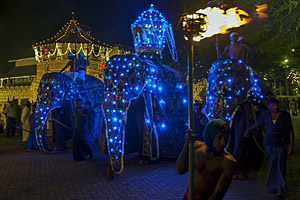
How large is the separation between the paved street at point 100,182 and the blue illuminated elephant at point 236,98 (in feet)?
3.03

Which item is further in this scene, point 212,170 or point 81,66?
point 81,66

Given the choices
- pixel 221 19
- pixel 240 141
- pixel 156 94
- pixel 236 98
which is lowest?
pixel 240 141

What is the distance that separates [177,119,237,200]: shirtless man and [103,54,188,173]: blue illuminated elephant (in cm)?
375

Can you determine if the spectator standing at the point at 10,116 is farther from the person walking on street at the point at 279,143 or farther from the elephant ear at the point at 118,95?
the person walking on street at the point at 279,143

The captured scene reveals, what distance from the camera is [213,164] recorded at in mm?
2732

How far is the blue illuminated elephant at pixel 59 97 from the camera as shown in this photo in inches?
354

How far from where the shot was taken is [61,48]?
29688 mm

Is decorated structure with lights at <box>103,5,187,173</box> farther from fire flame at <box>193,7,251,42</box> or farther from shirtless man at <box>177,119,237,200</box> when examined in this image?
shirtless man at <box>177,119,237,200</box>

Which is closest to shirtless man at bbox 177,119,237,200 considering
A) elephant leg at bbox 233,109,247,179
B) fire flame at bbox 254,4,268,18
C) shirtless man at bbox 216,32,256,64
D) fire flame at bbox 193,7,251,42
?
fire flame at bbox 193,7,251,42

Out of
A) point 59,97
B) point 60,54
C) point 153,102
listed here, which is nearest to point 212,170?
point 153,102

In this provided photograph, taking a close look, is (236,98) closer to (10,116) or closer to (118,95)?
(118,95)

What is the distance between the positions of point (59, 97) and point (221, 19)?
7197mm

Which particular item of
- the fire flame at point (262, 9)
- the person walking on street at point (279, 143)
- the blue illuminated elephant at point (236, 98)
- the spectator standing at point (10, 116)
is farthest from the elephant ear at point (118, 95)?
the spectator standing at point (10, 116)

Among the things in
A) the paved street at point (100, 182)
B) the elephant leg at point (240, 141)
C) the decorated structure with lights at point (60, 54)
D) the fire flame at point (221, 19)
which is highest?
the decorated structure with lights at point (60, 54)
